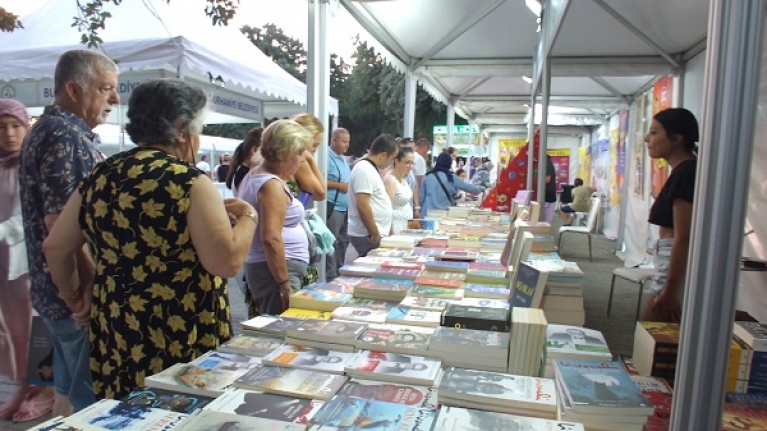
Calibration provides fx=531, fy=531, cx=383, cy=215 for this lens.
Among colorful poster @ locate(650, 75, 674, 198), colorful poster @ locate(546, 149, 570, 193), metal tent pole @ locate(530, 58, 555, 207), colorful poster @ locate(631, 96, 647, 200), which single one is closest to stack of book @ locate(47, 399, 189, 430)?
metal tent pole @ locate(530, 58, 555, 207)

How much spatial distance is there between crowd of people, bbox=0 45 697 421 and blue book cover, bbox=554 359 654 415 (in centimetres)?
83

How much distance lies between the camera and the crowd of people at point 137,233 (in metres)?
1.32

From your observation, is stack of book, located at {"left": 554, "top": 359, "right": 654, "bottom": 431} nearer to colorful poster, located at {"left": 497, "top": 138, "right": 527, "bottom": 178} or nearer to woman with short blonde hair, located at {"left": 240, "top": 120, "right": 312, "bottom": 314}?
woman with short blonde hair, located at {"left": 240, "top": 120, "right": 312, "bottom": 314}

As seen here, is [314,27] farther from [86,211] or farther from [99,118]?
[86,211]

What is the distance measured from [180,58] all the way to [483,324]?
9.70 feet

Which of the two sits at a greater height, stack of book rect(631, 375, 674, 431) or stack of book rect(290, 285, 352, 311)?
stack of book rect(290, 285, 352, 311)

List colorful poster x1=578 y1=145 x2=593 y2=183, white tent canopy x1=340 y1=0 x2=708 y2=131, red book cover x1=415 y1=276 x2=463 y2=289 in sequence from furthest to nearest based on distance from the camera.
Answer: colorful poster x1=578 y1=145 x2=593 y2=183, white tent canopy x1=340 y1=0 x2=708 y2=131, red book cover x1=415 y1=276 x2=463 y2=289

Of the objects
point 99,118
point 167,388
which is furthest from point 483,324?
point 99,118

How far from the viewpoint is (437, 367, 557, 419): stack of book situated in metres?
1.05

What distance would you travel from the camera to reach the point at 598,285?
19.2ft

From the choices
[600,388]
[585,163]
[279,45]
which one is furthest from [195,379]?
[279,45]

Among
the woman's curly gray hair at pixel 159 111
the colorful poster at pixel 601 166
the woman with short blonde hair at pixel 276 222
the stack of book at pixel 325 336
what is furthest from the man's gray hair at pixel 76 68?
the colorful poster at pixel 601 166

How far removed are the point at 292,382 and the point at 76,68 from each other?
130 cm

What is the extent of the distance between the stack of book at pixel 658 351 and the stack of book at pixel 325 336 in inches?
28.9
